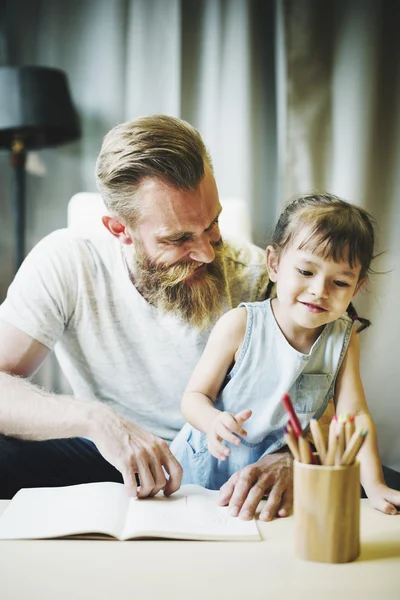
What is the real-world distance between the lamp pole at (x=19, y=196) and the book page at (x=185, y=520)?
1.12 m

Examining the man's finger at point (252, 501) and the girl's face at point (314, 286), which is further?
the girl's face at point (314, 286)

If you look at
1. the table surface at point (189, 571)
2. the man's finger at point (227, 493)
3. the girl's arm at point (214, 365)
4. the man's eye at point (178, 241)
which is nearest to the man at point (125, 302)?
the man's eye at point (178, 241)

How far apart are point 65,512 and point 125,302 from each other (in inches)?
23.1

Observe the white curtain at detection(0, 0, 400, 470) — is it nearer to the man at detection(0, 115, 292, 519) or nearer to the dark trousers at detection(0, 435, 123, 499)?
the man at detection(0, 115, 292, 519)

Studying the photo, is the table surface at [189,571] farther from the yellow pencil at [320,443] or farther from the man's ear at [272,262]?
the man's ear at [272,262]

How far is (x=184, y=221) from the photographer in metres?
1.33

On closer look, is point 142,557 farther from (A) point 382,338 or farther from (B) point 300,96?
(B) point 300,96

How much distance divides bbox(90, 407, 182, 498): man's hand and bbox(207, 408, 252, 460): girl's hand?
0.08 m

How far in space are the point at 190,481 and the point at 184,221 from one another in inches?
20.3

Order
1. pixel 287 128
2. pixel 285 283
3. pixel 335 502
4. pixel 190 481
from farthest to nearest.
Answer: pixel 287 128
pixel 190 481
pixel 285 283
pixel 335 502

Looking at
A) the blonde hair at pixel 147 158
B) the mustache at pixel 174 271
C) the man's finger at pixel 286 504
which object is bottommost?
the man's finger at pixel 286 504

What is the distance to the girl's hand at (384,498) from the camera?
1001 millimetres

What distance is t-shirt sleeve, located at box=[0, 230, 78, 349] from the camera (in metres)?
1.38

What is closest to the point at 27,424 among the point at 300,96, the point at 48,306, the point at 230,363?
the point at 48,306
